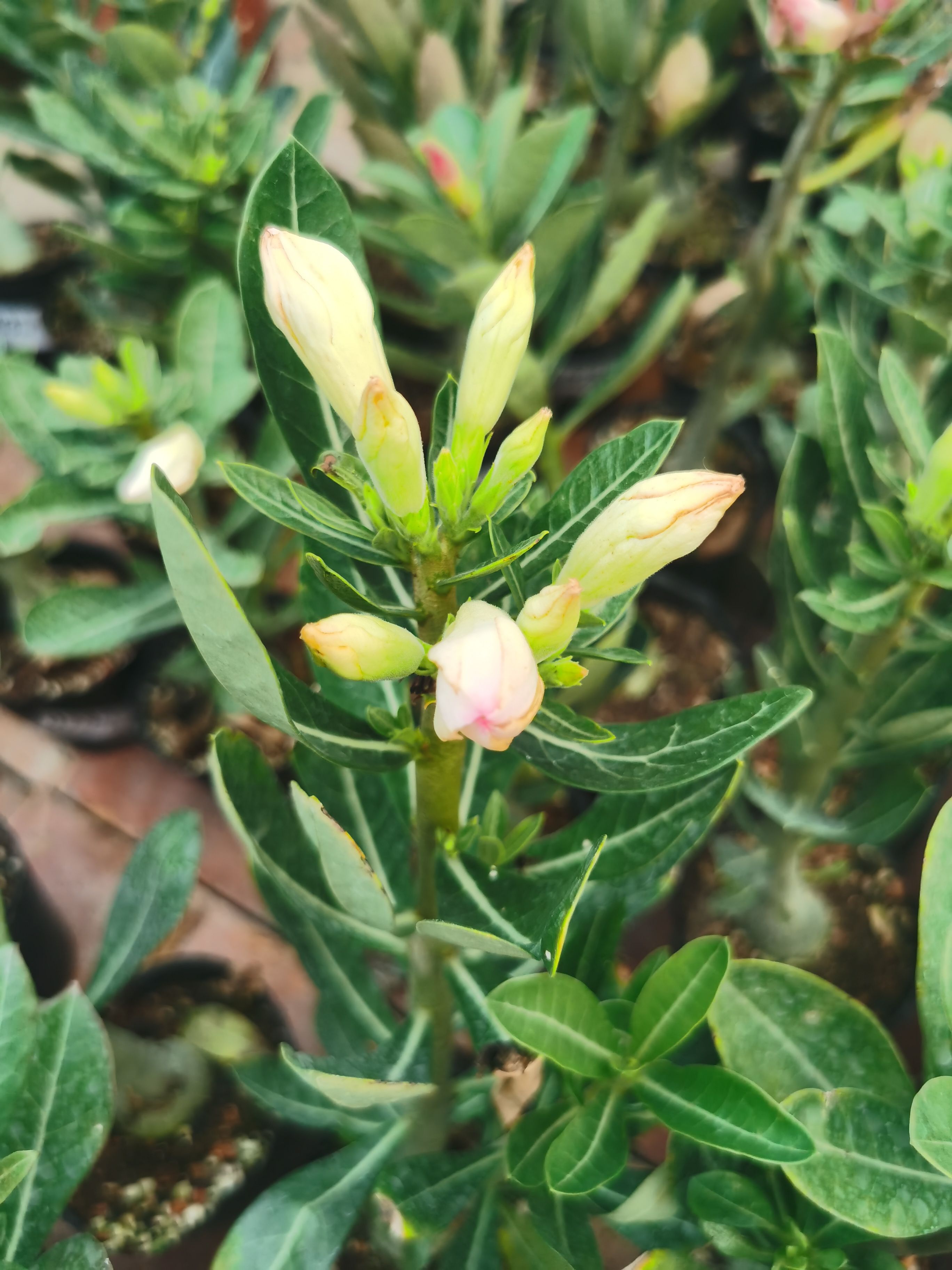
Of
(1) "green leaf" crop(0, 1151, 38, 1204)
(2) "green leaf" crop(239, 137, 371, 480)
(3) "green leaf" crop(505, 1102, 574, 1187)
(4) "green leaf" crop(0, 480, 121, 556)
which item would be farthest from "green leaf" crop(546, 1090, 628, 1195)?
(4) "green leaf" crop(0, 480, 121, 556)

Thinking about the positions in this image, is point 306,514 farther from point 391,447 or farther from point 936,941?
point 936,941

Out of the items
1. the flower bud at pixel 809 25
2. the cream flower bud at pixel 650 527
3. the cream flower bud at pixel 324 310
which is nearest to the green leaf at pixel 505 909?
the cream flower bud at pixel 650 527

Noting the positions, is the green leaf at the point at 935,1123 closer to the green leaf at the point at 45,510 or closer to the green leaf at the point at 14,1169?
the green leaf at the point at 14,1169

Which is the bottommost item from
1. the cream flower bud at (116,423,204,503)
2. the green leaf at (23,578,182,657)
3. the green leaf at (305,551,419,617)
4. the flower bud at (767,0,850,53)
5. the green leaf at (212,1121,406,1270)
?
the green leaf at (212,1121,406,1270)

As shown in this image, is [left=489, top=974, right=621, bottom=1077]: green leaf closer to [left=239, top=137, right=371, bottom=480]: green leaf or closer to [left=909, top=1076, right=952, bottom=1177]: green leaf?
[left=909, top=1076, right=952, bottom=1177]: green leaf

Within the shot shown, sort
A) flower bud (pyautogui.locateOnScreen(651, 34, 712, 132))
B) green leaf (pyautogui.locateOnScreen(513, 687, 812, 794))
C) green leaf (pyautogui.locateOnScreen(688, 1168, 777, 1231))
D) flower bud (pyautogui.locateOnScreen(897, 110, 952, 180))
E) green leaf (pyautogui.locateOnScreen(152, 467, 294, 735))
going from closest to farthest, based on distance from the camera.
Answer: green leaf (pyautogui.locateOnScreen(152, 467, 294, 735)), green leaf (pyautogui.locateOnScreen(513, 687, 812, 794)), green leaf (pyautogui.locateOnScreen(688, 1168, 777, 1231)), flower bud (pyautogui.locateOnScreen(897, 110, 952, 180)), flower bud (pyautogui.locateOnScreen(651, 34, 712, 132))

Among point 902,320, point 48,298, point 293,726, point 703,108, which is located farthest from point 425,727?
point 48,298
